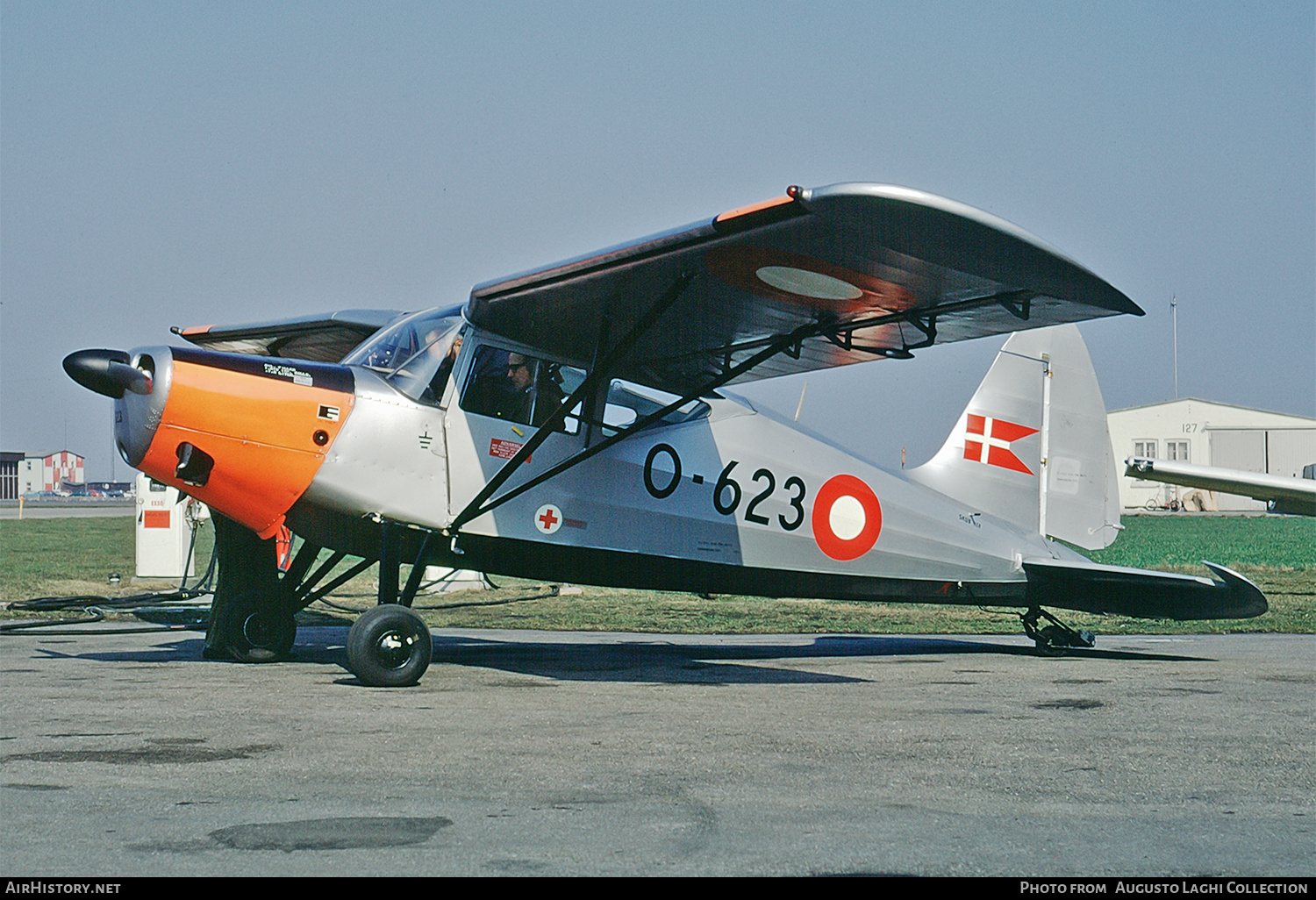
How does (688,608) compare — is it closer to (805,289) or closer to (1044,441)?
(1044,441)

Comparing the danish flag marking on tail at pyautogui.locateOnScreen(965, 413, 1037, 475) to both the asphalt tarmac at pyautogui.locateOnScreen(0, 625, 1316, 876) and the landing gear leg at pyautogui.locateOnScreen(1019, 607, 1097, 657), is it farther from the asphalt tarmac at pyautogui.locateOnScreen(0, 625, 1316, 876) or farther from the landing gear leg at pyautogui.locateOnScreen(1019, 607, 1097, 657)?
the asphalt tarmac at pyautogui.locateOnScreen(0, 625, 1316, 876)

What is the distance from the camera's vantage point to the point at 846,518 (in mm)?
10336

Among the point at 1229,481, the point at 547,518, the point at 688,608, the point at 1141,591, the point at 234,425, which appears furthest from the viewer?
the point at 1229,481

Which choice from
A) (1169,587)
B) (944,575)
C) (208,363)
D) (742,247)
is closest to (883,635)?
(944,575)

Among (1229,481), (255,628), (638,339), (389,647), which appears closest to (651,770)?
(389,647)

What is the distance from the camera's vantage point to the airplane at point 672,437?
734 cm

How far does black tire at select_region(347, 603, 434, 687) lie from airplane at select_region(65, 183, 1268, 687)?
0.04ft

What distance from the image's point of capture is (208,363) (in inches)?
302

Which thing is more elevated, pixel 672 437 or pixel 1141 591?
pixel 672 437

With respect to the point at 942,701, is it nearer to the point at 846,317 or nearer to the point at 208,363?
the point at 846,317

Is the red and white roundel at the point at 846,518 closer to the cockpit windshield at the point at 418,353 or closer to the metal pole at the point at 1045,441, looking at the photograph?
the metal pole at the point at 1045,441

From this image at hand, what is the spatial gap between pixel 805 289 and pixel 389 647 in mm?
3512

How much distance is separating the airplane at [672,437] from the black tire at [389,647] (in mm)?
14

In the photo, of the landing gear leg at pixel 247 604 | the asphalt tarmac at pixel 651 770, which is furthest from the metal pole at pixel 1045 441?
the landing gear leg at pixel 247 604
